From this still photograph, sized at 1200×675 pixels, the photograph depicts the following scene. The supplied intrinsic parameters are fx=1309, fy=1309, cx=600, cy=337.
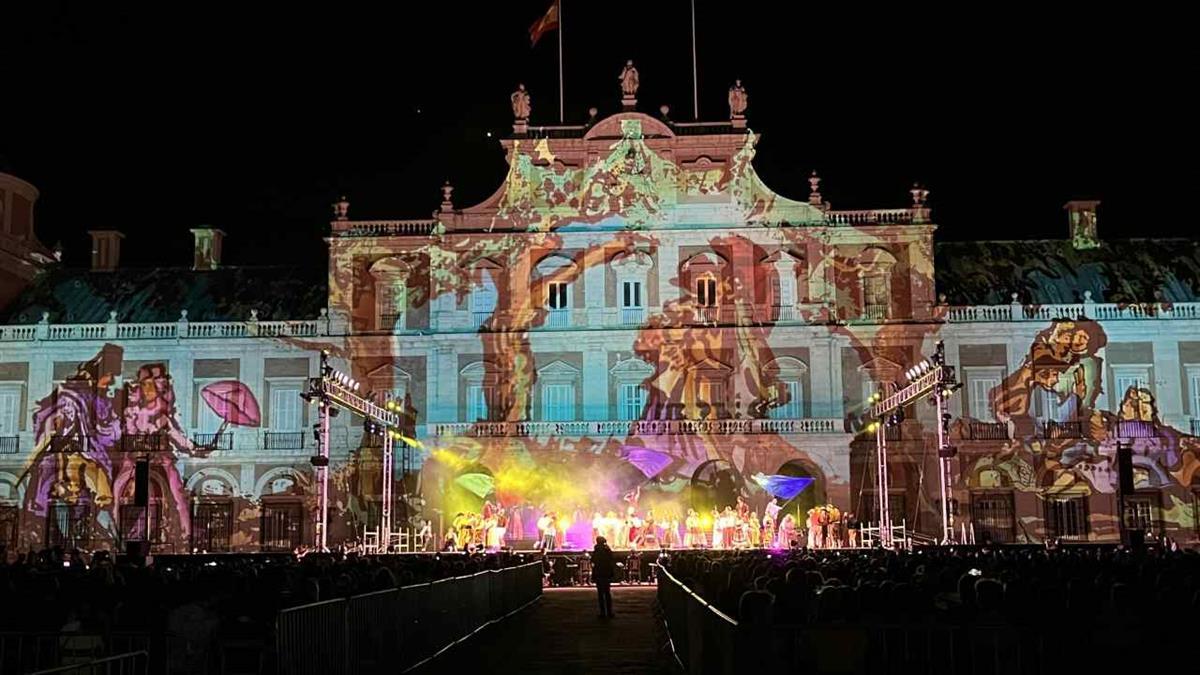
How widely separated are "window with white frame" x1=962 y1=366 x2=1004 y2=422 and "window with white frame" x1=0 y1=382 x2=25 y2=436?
116ft

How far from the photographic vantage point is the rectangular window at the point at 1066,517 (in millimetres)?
46031

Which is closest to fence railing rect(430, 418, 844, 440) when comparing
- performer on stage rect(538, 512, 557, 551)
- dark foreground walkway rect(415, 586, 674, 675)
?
performer on stage rect(538, 512, 557, 551)

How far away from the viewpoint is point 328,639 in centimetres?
1200

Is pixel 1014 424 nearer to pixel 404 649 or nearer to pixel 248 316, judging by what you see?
pixel 248 316

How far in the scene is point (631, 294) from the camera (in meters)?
48.5

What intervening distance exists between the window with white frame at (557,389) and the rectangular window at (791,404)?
7.34m

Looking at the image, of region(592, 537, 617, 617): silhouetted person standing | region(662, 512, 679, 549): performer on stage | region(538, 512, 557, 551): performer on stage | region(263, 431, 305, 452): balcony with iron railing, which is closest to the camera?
region(592, 537, 617, 617): silhouetted person standing

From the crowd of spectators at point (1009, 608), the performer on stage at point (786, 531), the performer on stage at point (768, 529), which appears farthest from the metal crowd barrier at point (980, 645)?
the performer on stage at point (768, 529)

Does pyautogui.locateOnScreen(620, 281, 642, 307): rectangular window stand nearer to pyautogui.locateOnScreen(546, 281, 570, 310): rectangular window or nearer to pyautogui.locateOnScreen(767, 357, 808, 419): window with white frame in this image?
pyautogui.locateOnScreen(546, 281, 570, 310): rectangular window

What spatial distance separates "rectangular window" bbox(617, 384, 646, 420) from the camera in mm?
47594

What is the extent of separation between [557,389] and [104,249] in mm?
21466

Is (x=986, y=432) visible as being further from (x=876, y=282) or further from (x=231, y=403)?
(x=231, y=403)

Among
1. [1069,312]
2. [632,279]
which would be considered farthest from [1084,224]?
[632,279]

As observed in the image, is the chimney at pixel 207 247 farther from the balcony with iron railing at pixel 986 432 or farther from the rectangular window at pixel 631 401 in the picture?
the balcony with iron railing at pixel 986 432
